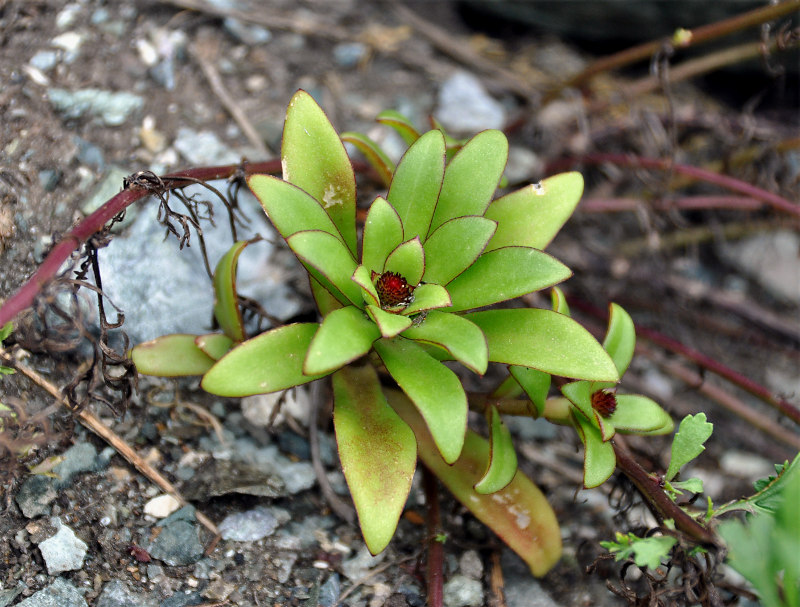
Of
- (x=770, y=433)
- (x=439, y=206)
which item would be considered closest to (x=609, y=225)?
(x=770, y=433)

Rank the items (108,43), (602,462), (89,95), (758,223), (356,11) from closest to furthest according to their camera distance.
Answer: (602,462), (89,95), (108,43), (758,223), (356,11)

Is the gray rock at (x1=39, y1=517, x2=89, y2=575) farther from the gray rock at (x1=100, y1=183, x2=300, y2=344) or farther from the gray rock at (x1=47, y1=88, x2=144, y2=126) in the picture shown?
the gray rock at (x1=47, y1=88, x2=144, y2=126)

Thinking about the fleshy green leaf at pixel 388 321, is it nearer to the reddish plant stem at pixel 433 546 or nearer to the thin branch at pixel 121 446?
the reddish plant stem at pixel 433 546

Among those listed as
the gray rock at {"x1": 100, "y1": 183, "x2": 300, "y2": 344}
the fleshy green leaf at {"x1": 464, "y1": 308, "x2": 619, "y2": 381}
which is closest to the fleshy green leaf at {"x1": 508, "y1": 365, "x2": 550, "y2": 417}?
the fleshy green leaf at {"x1": 464, "y1": 308, "x2": 619, "y2": 381}

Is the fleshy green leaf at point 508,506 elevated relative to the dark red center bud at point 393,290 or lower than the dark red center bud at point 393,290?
lower

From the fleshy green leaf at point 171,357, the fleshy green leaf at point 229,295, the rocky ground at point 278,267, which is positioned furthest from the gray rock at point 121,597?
the fleshy green leaf at point 229,295

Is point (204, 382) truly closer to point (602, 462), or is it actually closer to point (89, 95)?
point (602, 462)
